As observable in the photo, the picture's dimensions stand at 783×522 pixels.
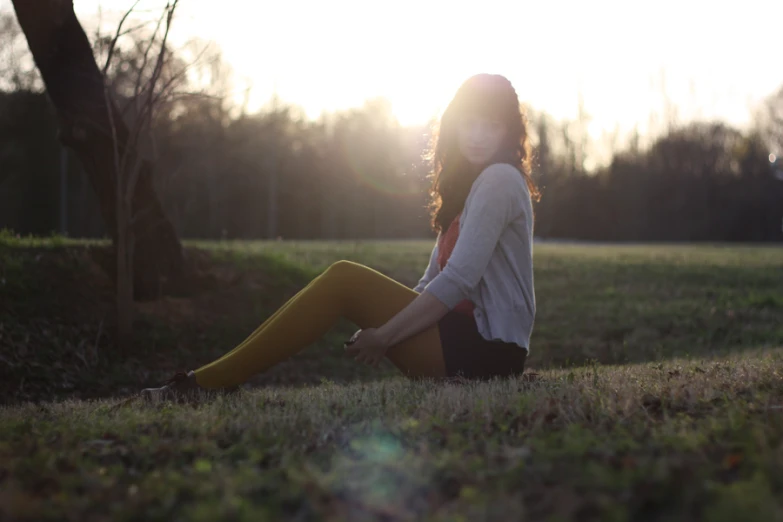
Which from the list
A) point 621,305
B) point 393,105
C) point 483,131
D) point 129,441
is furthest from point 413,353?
point 393,105

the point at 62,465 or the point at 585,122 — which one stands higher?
the point at 585,122

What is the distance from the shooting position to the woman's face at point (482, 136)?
4.57 metres

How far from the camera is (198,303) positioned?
9.50m

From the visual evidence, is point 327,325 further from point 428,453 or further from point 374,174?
point 374,174

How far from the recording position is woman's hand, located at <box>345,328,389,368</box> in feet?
13.7

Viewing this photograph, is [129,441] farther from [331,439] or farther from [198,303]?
[198,303]

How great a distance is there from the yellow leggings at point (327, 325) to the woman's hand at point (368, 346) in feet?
1.03

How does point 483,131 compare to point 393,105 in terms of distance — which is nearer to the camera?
point 483,131

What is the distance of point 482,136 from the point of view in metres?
4.58

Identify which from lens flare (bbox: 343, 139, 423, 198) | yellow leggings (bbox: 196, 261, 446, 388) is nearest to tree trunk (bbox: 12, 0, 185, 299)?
yellow leggings (bbox: 196, 261, 446, 388)

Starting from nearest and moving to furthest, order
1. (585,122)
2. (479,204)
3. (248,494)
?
(248,494) < (479,204) < (585,122)

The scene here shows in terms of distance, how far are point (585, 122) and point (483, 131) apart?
5387 centimetres

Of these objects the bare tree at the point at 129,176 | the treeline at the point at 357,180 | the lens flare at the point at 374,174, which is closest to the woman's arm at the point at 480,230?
the bare tree at the point at 129,176

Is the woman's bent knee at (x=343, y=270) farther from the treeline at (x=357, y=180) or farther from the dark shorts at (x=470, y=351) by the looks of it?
the treeline at (x=357, y=180)
